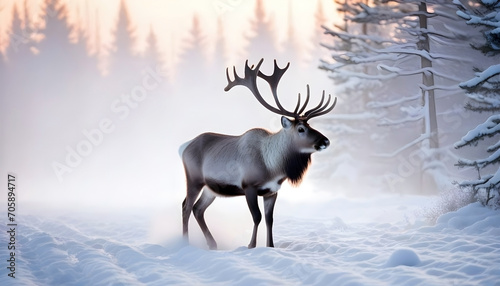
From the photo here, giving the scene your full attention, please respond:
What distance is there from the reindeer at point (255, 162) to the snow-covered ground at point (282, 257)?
2.43 ft

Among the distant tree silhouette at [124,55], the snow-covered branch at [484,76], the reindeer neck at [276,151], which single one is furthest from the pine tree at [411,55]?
the distant tree silhouette at [124,55]

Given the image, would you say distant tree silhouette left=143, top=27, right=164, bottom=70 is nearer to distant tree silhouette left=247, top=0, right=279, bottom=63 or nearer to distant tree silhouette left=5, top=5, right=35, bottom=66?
distant tree silhouette left=247, top=0, right=279, bottom=63

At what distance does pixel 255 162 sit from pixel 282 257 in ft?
6.41

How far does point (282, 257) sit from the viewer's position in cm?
627

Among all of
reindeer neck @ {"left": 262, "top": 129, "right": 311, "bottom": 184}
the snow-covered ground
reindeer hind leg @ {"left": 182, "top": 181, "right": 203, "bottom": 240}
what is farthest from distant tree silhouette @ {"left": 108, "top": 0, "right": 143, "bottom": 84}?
reindeer neck @ {"left": 262, "top": 129, "right": 311, "bottom": 184}

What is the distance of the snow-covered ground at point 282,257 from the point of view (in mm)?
5332

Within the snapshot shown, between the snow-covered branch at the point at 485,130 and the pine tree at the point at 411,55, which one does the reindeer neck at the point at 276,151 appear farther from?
the pine tree at the point at 411,55

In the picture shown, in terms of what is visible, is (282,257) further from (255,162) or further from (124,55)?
(124,55)

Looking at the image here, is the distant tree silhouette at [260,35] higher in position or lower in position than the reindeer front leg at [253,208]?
higher

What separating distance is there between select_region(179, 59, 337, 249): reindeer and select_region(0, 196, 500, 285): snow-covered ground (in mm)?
740

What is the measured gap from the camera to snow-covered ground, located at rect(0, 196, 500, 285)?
5332mm

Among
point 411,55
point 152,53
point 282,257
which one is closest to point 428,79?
point 411,55

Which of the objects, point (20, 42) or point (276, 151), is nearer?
point (276, 151)

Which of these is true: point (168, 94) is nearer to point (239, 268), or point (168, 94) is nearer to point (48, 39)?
point (48, 39)
